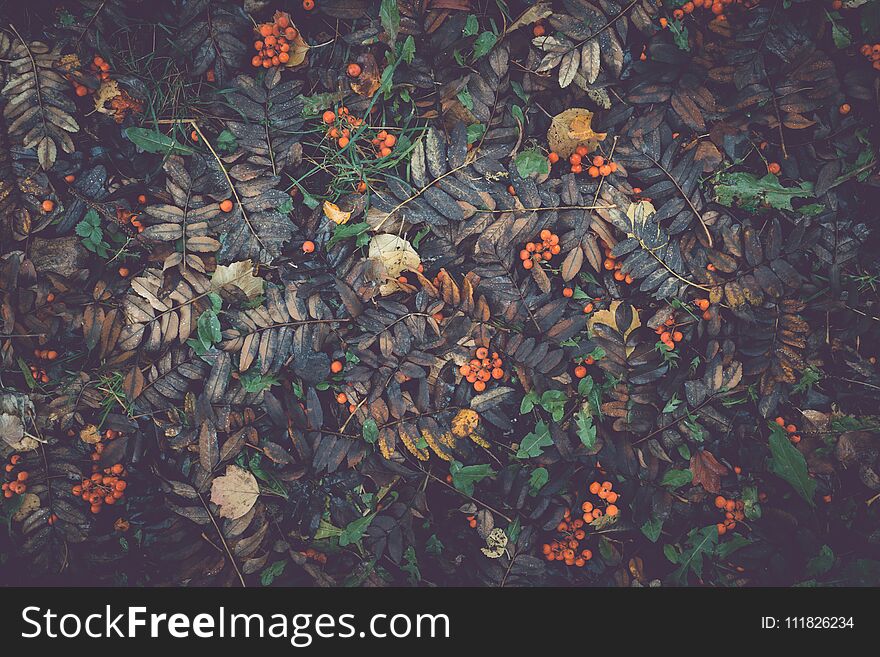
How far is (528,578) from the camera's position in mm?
2164

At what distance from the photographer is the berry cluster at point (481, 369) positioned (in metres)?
2.10

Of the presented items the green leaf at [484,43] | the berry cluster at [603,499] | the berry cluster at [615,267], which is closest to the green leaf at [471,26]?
the green leaf at [484,43]

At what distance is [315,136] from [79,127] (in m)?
0.87

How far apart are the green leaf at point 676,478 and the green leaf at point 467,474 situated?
67 cm

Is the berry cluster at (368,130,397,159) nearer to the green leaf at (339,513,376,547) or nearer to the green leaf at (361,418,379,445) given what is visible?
the green leaf at (361,418,379,445)

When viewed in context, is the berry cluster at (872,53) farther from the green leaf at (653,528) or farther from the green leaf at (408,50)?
the green leaf at (653,528)

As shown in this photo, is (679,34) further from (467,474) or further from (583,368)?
(467,474)

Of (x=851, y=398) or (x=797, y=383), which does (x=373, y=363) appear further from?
(x=851, y=398)

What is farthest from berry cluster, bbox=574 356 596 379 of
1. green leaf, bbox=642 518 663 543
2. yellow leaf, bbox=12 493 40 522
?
yellow leaf, bbox=12 493 40 522

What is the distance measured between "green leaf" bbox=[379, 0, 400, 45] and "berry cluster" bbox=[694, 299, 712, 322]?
1497 millimetres

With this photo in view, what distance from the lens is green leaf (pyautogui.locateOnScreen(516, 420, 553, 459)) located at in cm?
211

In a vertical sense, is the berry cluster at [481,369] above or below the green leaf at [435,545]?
above

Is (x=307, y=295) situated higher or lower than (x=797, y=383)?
higher

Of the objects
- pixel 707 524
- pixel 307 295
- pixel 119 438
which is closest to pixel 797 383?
pixel 707 524
